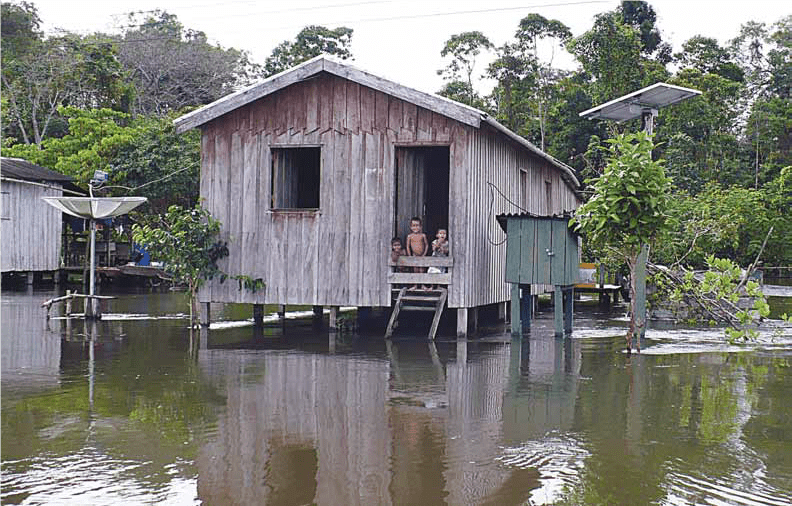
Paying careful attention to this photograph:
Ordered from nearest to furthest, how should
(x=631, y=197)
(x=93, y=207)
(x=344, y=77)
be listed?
(x=631, y=197), (x=344, y=77), (x=93, y=207)

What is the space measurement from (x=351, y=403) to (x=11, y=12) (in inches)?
1788

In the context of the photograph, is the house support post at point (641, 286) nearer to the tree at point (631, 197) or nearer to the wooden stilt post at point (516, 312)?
the tree at point (631, 197)

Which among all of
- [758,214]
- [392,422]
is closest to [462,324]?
[392,422]

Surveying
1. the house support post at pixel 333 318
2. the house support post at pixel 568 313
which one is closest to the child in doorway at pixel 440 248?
the house support post at pixel 333 318

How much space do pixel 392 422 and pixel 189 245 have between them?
8432mm

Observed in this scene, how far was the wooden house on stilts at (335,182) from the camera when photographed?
631 inches

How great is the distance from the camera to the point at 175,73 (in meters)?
56.2

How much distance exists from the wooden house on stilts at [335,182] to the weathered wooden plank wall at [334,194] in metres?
0.02

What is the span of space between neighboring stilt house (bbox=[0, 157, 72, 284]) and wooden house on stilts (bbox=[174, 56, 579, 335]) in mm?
13910

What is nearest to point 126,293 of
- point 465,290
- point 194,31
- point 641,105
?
point 465,290

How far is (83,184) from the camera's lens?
34.3 meters

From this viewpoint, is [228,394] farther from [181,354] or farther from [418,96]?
[418,96]

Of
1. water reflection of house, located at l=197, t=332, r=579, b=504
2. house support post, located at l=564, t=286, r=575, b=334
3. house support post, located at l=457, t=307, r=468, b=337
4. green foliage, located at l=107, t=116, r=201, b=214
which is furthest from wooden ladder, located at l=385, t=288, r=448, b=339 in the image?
green foliage, located at l=107, t=116, r=201, b=214

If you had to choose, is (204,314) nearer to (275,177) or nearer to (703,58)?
(275,177)
